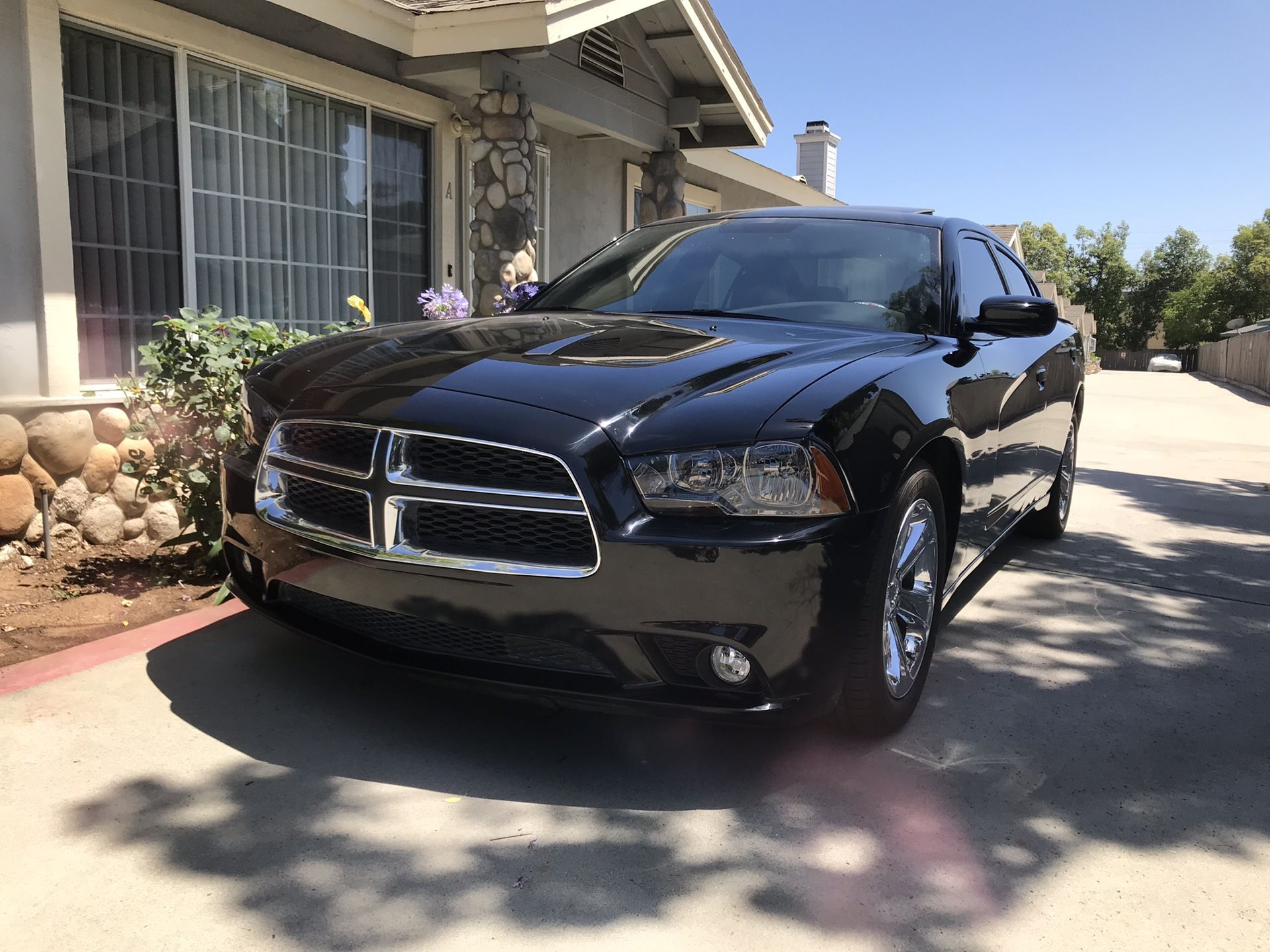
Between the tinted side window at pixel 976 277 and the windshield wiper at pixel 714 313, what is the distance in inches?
29.6

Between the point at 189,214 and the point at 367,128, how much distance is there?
5.75 ft

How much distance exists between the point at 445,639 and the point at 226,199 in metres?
4.68

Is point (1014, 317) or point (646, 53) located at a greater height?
point (646, 53)

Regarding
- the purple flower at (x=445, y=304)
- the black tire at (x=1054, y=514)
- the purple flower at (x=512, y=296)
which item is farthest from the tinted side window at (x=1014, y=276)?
the purple flower at (x=445, y=304)

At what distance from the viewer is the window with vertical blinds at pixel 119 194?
537 cm

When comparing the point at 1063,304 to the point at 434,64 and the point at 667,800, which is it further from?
the point at 667,800

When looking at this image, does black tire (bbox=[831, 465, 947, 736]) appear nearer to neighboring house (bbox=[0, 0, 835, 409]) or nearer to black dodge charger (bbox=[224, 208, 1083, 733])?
black dodge charger (bbox=[224, 208, 1083, 733])

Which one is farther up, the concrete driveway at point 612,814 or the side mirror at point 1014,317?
the side mirror at point 1014,317

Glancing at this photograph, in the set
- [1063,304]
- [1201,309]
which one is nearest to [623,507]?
[1063,304]

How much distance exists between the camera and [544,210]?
31.1 feet

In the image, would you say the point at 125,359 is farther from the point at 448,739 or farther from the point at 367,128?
the point at 448,739

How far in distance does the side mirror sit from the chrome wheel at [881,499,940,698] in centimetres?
83

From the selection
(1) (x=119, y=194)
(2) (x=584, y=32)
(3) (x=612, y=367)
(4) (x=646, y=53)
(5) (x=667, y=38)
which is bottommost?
(3) (x=612, y=367)

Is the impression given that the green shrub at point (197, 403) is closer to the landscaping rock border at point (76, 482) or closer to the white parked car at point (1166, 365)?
the landscaping rock border at point (76, 482)
